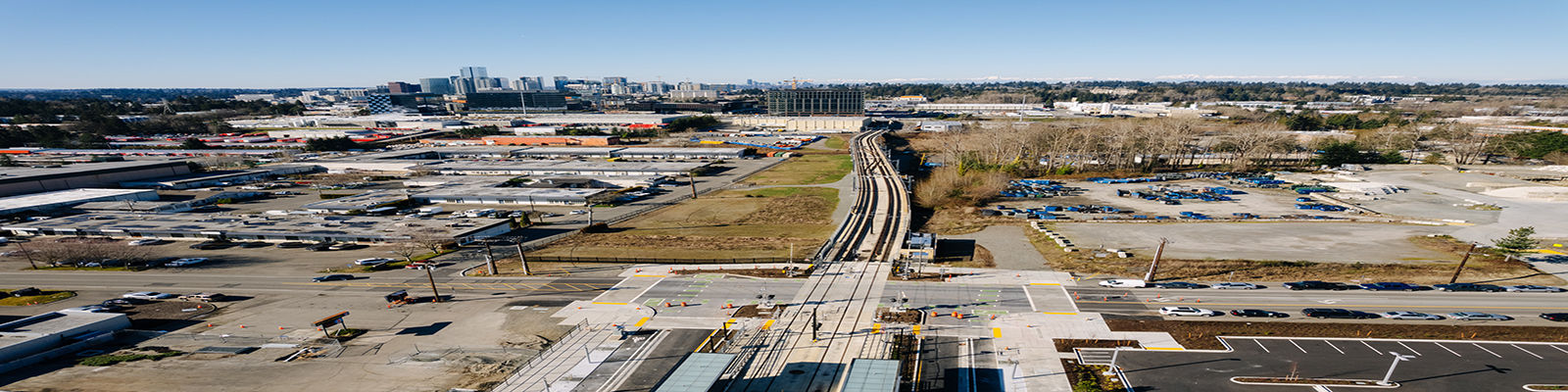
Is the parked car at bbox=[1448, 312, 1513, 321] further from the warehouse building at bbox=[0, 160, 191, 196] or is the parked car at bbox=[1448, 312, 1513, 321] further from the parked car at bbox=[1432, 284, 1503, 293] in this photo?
A: the warehouse building at bbox=[0, 160, 191, 196]

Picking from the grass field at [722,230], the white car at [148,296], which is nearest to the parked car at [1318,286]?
the grass field at [722,230]

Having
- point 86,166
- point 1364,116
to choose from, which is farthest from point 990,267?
point 1364,116

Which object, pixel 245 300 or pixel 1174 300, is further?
pixel 245 300

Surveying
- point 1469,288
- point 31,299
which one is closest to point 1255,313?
point 1469,288

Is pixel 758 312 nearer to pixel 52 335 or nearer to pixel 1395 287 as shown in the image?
pixel 52 335

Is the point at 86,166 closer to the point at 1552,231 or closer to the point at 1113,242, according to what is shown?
the point at 1113,242

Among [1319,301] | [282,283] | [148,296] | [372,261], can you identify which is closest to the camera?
[1319,301]

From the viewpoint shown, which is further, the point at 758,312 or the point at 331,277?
the point at 331,277
